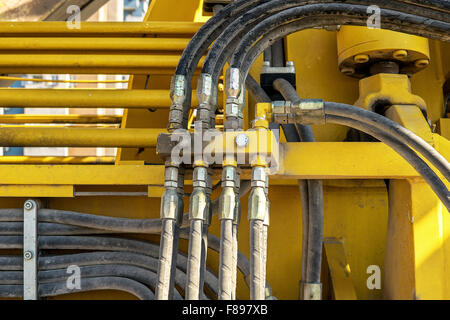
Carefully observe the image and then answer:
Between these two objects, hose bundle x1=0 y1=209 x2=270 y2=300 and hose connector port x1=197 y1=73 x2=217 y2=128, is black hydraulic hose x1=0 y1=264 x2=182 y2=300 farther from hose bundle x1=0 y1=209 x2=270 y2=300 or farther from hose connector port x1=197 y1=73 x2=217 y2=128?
hose connector port x1=197 y1=73 x2=217 y2=128

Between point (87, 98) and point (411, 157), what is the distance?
2.64ft

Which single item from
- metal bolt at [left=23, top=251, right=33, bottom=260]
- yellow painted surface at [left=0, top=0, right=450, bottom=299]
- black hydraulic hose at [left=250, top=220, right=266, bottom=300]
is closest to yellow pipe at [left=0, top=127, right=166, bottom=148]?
yellow painted surface at [left=0, top=0, right=450, bottom=299]

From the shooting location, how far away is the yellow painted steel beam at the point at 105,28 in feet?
4.82

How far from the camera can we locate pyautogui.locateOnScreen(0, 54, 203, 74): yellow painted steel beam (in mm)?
1434

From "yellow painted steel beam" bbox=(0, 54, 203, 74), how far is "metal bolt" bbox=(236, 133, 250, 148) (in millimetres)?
459

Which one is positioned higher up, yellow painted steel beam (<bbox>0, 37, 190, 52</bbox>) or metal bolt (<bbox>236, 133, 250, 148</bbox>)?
yellow painted steel beam (<bbox>0, 37, 190, 52</bbox>)

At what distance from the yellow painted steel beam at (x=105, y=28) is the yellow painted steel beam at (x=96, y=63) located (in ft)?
0.25

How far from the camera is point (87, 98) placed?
1.39 m

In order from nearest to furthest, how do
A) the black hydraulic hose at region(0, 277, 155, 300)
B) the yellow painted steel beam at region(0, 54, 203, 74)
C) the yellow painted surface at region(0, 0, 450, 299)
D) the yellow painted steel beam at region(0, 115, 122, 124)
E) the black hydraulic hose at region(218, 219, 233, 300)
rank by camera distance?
the black hydraulic hose at region(218, 219, 233, 300) → the yellow painted surface at region(0, 0, 450, 299) → the black hydraulic hose at region(0, 277, 155, 300) → the yellow painted steel beam at region(0, 54, 203, 74) → the yellow painted steel beam at region(0, 115, 122, 124)

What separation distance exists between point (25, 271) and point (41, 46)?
59 centimetres

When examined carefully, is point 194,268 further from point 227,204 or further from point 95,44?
point 95,44

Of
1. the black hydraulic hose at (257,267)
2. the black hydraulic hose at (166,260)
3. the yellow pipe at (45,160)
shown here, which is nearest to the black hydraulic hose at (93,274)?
the black hydraulic hose at (166,260)
